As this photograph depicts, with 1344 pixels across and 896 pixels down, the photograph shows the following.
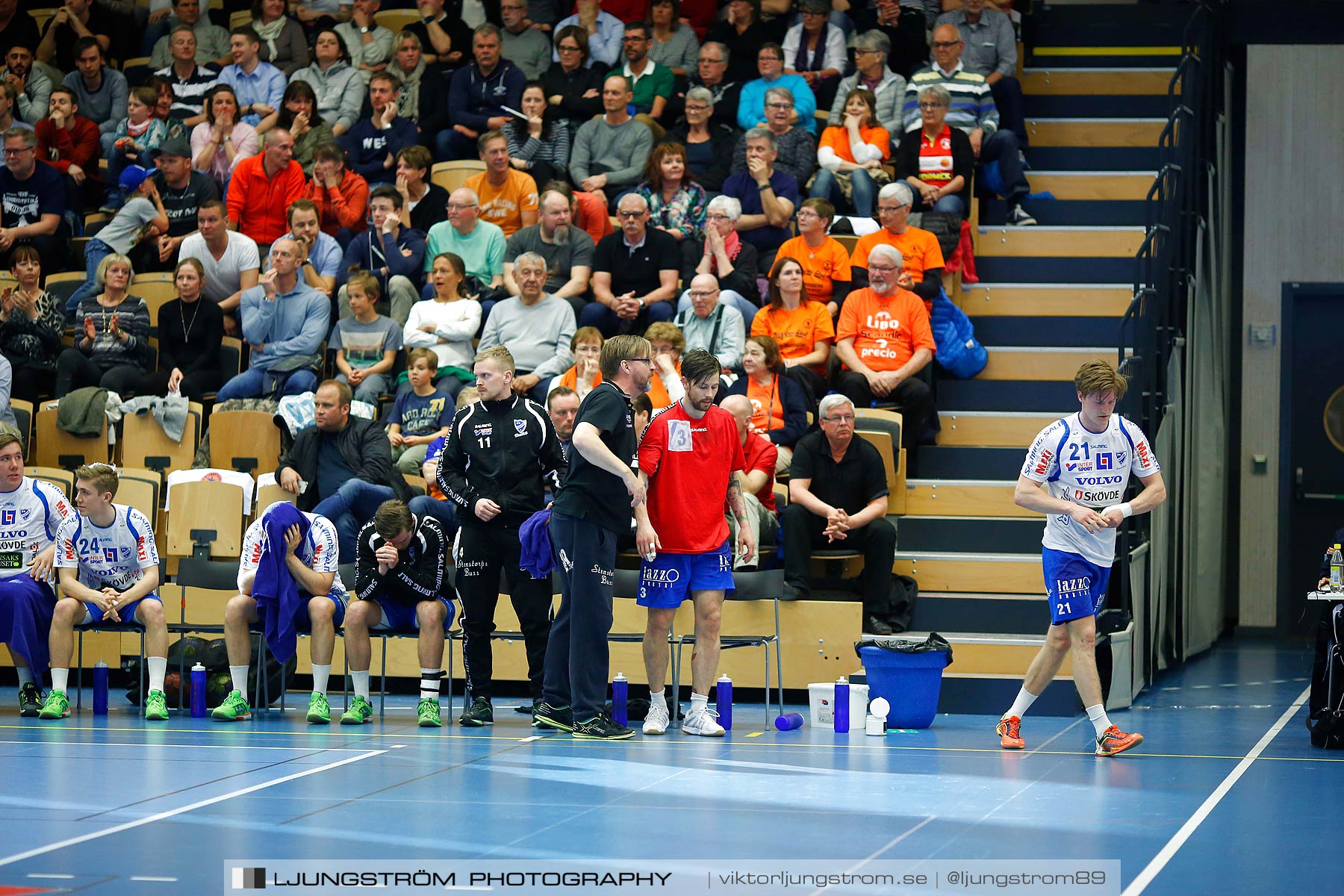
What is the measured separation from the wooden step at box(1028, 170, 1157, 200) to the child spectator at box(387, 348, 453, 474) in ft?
16.4

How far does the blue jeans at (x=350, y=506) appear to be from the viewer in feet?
33.1

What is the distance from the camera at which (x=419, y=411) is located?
36.2 feet

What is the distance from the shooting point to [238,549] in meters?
10.5

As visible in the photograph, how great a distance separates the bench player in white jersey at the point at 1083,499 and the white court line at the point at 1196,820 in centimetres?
56

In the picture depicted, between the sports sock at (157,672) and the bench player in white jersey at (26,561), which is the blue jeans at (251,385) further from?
the sports sock at (157,672)

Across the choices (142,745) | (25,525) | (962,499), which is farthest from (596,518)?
(25,525)

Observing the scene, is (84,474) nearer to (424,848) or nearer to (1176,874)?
(424,848)

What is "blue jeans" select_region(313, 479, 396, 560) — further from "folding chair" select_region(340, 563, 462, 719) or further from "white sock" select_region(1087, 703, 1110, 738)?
"white sock" select_region(1087, 703, 1110, 738)

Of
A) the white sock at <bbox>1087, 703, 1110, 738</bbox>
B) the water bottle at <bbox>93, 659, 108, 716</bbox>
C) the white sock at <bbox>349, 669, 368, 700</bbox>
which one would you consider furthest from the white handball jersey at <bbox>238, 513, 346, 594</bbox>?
the white sock at <bbox>1087, 703, 1110, 738</bbox>

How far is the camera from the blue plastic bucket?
8.72 metres

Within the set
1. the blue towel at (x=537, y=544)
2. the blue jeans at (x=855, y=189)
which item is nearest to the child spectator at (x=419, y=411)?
the blue towel at (x=537, y=544)

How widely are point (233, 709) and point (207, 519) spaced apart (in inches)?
80.4

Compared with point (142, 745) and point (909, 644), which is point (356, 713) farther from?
point (909, 644)

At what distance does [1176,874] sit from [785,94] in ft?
27.1
